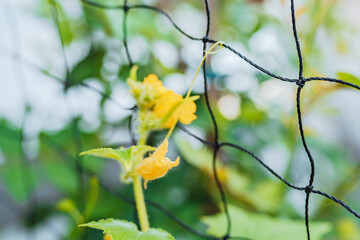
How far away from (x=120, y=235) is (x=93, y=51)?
1.75 ft

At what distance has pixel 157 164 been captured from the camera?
29 centimetres

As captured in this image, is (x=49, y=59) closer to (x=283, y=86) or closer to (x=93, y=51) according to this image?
(x=93, y=51)

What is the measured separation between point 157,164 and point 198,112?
40cm

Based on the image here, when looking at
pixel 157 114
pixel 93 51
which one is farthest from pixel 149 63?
pixel 157 114

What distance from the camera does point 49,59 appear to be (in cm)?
84

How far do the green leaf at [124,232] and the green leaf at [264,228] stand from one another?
0.44 ft

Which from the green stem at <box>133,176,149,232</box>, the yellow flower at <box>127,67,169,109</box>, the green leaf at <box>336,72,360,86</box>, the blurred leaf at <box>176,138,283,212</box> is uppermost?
the blurred leaf at <box>176,138,283,212</box>

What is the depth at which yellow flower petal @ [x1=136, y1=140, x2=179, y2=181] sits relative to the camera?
0.94 ft

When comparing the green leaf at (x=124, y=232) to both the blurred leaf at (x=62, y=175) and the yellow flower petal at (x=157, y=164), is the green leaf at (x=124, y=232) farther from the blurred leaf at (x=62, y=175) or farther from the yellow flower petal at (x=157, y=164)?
the blurred leaf at (x=62, y=175)

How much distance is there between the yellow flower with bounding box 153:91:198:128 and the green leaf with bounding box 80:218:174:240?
90mm

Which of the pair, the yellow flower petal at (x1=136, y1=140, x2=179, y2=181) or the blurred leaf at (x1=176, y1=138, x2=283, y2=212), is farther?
the blurred leaf at (x1=176, y1=138, x2=283, y2=212)

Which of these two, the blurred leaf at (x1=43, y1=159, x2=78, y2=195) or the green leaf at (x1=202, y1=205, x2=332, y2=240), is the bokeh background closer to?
the blurred leaf at (x1=43, y1=159, x2=78, y2=195)

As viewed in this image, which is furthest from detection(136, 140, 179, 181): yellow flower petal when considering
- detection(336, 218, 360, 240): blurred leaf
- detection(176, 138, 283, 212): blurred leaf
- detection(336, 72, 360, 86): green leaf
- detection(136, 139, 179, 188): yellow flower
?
detection(336, 218, 360, 240): blurred leaf

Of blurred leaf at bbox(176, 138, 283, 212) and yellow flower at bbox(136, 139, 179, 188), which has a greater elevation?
blurred leaf at bbox(176, 138, 283, 212)
